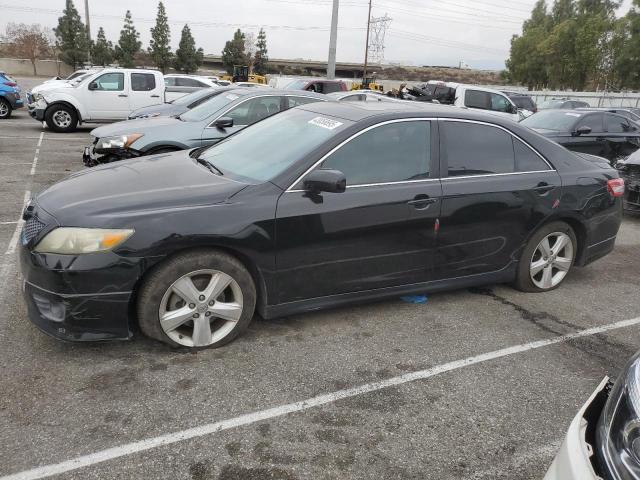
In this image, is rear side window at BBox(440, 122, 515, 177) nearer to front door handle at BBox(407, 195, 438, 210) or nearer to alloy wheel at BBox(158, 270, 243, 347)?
front door handle at BBox(407, 195, 438, 210)

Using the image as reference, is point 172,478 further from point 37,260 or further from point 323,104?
point 323,104

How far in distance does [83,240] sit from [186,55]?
250ft

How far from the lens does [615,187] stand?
4918mm

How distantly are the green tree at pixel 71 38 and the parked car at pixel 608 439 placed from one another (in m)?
71.0

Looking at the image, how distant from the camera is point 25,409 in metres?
2.77

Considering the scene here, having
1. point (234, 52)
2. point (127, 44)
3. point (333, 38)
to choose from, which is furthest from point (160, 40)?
point (333, 38)

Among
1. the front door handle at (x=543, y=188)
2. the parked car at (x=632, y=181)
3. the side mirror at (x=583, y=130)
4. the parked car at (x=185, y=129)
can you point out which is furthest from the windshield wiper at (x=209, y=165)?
the side mirror at (x=583, y=130)

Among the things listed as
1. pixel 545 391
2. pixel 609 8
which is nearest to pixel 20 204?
pixel 545 391

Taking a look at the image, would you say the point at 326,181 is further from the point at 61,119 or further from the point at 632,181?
the point at 61,119

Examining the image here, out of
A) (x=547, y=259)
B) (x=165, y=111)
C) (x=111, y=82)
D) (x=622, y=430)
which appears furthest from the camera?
(x=111, y=82)

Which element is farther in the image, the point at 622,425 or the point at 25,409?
the point at 25,409

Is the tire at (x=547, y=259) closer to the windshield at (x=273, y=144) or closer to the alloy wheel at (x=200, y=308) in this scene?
the windshield at (x=273, y=144)

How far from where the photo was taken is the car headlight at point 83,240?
303 cm

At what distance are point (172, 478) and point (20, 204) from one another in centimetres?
574
